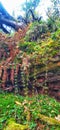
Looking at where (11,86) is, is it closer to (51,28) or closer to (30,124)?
(30,124)

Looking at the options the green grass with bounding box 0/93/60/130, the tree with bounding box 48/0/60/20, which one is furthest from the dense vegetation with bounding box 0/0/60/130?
the tree with bounding box 48/0/60/20

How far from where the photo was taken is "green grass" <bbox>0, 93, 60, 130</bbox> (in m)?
3.78

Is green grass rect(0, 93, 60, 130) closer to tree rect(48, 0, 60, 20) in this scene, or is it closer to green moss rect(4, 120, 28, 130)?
green moss rect(4, 120, 28, 130)

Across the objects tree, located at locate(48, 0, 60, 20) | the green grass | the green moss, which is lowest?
the green moss

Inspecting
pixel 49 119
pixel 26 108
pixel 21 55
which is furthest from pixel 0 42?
pixel 49 119

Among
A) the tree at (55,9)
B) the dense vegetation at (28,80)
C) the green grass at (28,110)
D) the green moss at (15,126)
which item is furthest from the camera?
the tree at (55,9)

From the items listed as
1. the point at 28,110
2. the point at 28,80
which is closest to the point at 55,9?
the point at 28,80

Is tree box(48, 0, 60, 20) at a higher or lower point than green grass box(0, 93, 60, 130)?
higher

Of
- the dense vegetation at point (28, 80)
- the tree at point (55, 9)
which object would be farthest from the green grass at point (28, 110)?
the tree at point (55, 9)

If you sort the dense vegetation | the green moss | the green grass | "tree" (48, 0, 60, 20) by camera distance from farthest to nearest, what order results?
"tree" (48, 0, 60, 20) < the dense vegetation < the green grass < the green moss

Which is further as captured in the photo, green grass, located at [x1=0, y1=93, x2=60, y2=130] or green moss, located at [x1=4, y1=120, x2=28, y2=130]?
green grass, located at [x1=0, y1=93, x2=60, y2=130]

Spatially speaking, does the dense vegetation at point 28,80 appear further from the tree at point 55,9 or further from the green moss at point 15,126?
the tree at point 55,9

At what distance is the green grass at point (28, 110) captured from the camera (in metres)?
3.78

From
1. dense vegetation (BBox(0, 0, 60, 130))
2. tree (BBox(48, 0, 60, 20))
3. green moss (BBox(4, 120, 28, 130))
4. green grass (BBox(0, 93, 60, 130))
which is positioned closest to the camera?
green moss (BBox(4, 120, 28, 130))
